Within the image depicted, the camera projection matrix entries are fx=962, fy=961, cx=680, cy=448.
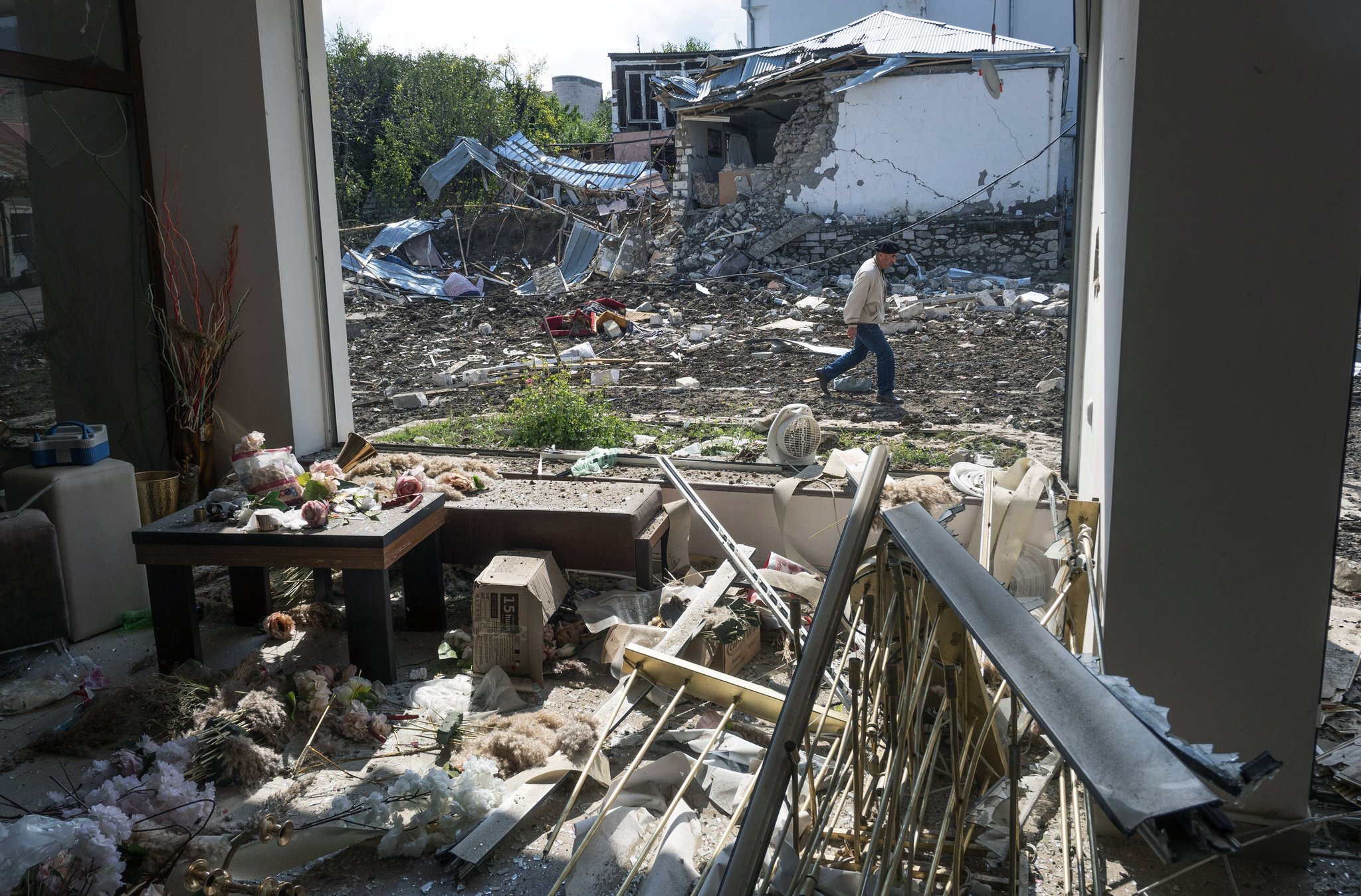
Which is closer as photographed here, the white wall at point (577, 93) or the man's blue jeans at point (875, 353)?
the man's blue jeans at point (875, 353)

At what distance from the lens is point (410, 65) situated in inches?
1013

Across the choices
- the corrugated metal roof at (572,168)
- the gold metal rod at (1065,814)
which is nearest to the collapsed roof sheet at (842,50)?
the corrugated metal roof at (572,168)

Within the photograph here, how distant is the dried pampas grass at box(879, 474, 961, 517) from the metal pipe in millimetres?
2861

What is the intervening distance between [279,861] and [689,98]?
17054 millimetres

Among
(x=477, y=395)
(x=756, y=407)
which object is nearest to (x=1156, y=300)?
(x=756, y=407)

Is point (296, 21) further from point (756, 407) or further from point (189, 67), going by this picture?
point (756, 407)

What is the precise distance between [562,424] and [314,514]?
2560mm

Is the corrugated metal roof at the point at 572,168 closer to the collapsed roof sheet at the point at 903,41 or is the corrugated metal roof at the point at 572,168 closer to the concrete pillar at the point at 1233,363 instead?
the collapsed roof sheet at the point at 903,41

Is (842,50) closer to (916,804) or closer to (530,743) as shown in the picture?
(530,743)

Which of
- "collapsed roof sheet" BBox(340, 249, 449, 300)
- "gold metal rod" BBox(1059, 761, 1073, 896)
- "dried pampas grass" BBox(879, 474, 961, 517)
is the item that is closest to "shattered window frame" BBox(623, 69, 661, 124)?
"collapsed roof sheet" BBox(340, 249, 449, 300)

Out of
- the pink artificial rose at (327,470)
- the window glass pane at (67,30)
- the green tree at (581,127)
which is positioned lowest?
the pink artificial rose at (327,470)

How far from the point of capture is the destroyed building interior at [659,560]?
1.98 metres

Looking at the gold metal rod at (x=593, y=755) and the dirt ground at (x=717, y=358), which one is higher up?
the dirt ground at (x=717, y=358)

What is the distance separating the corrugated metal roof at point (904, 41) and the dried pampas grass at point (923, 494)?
12835 millimetres
